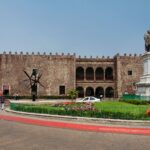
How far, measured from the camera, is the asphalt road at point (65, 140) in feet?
35.1

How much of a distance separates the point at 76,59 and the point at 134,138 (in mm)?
55106

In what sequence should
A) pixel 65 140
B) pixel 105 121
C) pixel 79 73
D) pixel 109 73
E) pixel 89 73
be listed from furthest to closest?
pixel 89 73
pixel 109 73
pixel 79 73
pixel 105 121
pixel 65 140

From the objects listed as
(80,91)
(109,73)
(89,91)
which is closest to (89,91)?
(89,91)

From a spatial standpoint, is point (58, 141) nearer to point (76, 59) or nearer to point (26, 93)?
point (26, 93)

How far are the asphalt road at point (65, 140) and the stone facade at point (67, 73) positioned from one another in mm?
48343

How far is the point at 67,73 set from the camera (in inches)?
2530

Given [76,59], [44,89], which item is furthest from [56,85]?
[76,59]

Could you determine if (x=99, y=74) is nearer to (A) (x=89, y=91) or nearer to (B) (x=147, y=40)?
(A) (x=89, y=91)

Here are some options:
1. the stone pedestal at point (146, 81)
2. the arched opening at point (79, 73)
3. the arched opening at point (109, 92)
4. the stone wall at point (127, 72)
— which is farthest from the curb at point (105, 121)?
the arched opening at point (79, 73)

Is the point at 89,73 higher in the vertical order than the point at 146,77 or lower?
higher

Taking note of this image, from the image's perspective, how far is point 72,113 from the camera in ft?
63.2

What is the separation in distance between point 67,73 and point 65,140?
5237cm

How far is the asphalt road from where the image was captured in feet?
35.1

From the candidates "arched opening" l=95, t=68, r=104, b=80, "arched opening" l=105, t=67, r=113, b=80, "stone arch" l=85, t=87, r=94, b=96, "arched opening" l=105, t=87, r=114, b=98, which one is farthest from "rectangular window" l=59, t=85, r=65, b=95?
"arched opening" l=105, t=67, r=113, b=80
